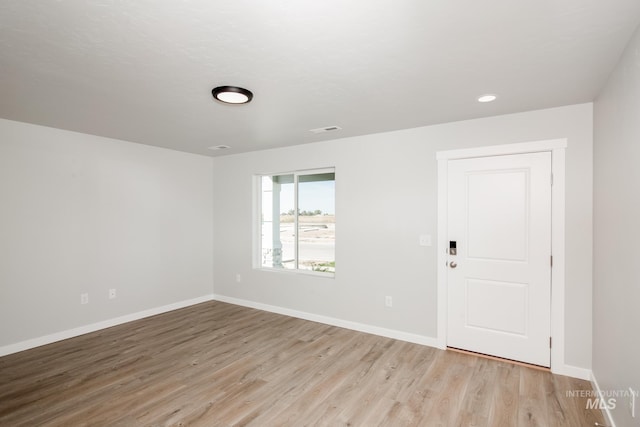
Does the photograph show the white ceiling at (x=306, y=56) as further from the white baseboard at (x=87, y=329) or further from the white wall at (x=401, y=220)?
the white baseboard at (x=87, y=329)

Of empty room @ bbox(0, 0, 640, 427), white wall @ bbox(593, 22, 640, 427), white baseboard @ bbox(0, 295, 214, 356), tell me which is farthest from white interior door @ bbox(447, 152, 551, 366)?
white baseboard @ bbox(0, 295, 214, 356)

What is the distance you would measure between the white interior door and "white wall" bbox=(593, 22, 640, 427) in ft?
1.35

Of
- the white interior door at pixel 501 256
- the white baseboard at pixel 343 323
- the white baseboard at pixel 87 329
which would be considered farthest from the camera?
the white baseboard at pixel 343 323

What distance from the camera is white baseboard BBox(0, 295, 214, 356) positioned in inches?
131

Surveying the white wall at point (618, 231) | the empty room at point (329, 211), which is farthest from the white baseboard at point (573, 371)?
the white wall at point (618, 231)

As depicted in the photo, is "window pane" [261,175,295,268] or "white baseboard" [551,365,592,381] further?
"window pane" [261,175,295,268]

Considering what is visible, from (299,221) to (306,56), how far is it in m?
3.00

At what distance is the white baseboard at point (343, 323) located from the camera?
355 cm

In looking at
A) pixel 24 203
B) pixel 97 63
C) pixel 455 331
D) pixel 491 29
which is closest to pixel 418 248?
pixel 455 331

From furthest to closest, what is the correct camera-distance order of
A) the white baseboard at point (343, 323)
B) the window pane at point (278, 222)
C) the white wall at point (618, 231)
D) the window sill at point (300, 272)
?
the window pane at point (278, 222)
the window sill at point (300, 272)
the white baseboard at point (343, 323)
the white wall at point (618, 231)

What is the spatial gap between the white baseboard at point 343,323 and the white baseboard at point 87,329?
0.77 m

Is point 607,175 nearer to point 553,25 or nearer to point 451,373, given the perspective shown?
point 553,25

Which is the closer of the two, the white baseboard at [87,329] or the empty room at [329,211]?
the empty room at [329,211]

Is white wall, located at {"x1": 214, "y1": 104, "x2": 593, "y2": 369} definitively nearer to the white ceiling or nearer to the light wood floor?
the white ceiling
